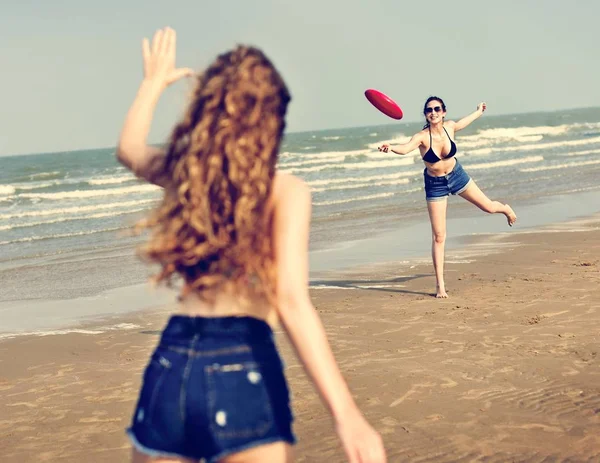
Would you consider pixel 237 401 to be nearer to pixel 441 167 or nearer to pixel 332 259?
pixel 441 167

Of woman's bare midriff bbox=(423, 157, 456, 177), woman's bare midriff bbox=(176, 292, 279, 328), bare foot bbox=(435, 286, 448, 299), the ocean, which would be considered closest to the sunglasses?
woman's bare midriff bbox=(423, 157, 456, 177)

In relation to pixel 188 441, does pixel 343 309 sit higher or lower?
lower

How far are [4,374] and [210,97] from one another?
18.0 feet

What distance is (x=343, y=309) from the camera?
8.65m

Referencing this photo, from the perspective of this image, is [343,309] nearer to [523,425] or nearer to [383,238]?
[523,425]

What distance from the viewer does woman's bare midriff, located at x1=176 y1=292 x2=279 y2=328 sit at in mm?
2205

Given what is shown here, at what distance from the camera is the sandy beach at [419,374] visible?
A: 4.94 meters

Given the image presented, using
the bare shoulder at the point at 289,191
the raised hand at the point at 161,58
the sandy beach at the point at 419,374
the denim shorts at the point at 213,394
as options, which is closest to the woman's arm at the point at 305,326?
the bare shoulder at the point at 289,191

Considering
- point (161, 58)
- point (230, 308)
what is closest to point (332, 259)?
point (161, 58)

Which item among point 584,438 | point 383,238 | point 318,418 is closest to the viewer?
point 584,438

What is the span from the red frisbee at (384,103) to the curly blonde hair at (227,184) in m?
7.31

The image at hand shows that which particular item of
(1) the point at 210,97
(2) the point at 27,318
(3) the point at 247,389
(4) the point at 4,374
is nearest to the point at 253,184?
(1) the point at 210,97

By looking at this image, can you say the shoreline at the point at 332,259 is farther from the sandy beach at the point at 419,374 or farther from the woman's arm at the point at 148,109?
the woman's arm at the point at 148,109

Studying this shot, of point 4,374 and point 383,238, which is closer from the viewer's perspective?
point 4,374
